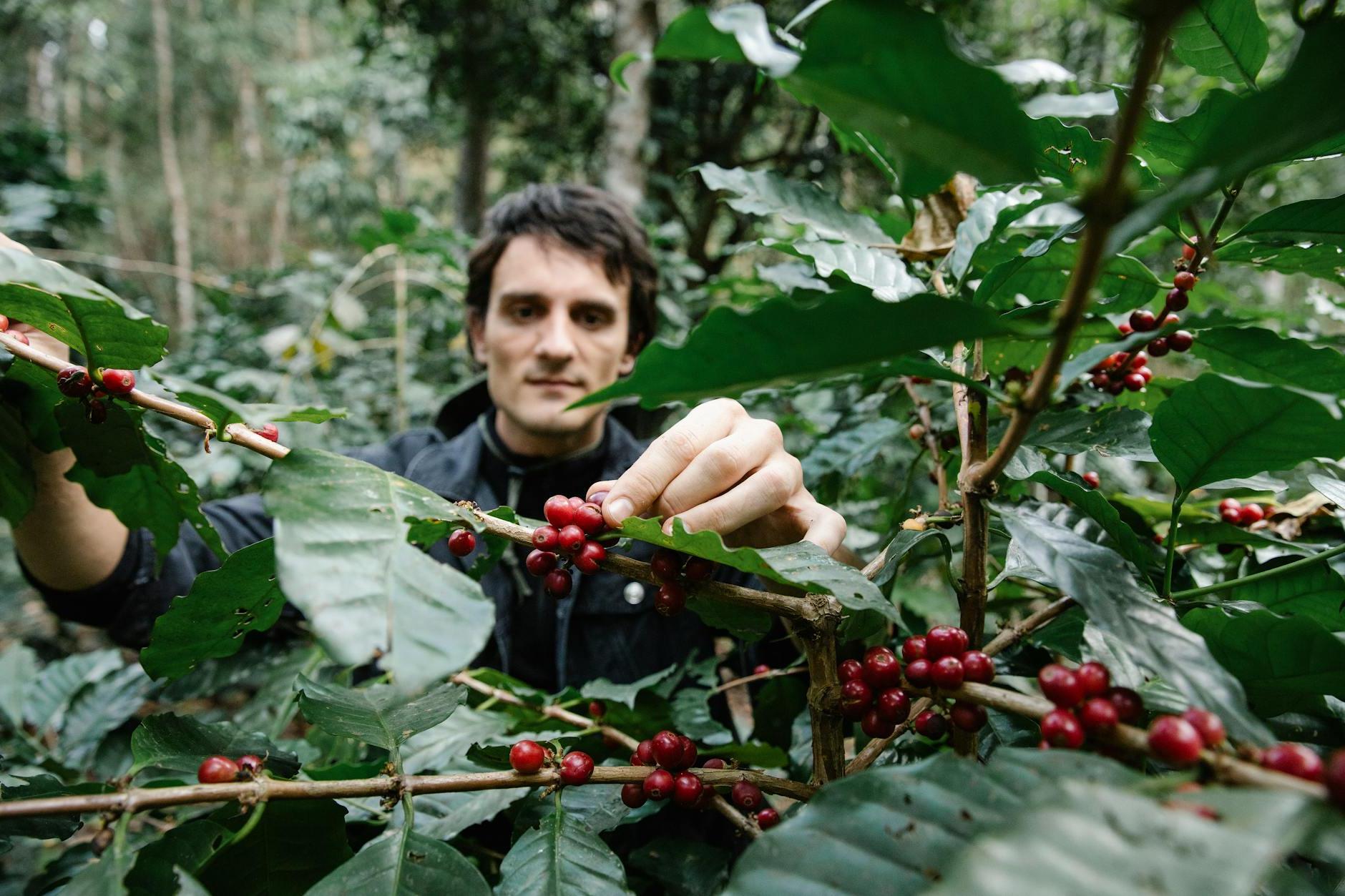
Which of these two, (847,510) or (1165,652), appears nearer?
(1165,652)

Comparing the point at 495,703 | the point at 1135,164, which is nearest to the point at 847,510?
the point at 495,703

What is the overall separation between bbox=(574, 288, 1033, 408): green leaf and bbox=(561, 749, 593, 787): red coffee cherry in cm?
37

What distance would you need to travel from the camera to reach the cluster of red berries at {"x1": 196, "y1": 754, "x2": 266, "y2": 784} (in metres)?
0.56

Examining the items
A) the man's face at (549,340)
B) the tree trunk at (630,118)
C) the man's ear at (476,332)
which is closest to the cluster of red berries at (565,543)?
the man's face at (549,340)

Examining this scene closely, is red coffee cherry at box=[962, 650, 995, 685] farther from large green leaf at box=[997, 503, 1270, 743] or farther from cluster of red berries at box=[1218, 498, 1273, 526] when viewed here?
cluster of red berries at box=[1218, 498, 1273, 526]

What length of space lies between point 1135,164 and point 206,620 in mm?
1044

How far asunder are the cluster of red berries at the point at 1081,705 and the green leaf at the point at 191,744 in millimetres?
694

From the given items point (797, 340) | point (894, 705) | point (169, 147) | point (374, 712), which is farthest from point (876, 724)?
point (169, 147)

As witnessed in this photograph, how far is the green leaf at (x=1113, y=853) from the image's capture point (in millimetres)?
312

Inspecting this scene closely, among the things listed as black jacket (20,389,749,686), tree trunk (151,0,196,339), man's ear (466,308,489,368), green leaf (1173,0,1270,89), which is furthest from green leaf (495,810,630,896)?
tree trunk (151,0,196,339)

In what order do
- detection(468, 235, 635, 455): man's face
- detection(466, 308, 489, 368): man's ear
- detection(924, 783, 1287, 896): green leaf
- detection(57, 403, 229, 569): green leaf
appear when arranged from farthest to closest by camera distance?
detection(466, 308, 489, 368): man's ear → detection(468, 235, 635, 455): man's face → detection(57, 403, 229, 569): green leaf → detection(924, 783, 1287, 896): green leaf

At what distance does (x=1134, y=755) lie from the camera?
1.53 ft

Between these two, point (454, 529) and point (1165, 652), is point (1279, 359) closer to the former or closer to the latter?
point (1165, 652)

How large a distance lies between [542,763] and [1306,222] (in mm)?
964
